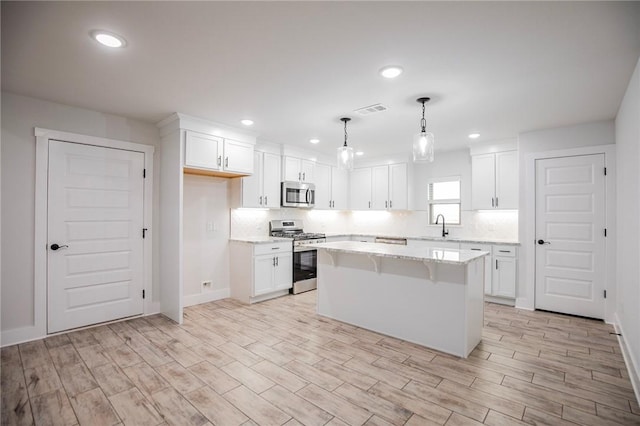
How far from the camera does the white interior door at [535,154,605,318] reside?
3.96 metres

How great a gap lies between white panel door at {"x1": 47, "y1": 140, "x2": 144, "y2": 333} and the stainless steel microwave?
215cm

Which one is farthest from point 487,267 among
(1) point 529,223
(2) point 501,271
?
(1) point 529,223

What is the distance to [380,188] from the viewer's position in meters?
6.39

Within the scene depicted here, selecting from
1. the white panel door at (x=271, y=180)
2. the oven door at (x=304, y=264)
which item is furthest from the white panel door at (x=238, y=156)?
the oven door at (x=304, y=264)

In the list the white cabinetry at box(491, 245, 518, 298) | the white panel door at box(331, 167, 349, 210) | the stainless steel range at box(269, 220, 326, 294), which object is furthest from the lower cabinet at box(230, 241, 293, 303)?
the white cabinetry at box(491, 245, 518, 298)

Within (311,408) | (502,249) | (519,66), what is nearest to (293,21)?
(519,66)

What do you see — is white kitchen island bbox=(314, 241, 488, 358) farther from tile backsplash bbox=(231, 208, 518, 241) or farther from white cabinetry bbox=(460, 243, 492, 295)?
tile backsplash bbox=(231, 208, 518, 241)

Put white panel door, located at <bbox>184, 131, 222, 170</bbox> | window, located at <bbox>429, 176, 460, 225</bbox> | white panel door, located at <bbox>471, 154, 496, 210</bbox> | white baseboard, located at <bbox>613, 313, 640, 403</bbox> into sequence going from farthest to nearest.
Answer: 1. window, located at <bbox>429, 176, 460, 225</bbox>
2. white panel door, located at <bbox>471, 154, 496, 210</bbox>
3. white panel door, located at <bbox>184, 131, 222, 170</bbox>
4. white baseboard, located at <bbox>613, 313, 640, 403</bbox>

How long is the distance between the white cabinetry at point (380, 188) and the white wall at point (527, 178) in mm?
1996

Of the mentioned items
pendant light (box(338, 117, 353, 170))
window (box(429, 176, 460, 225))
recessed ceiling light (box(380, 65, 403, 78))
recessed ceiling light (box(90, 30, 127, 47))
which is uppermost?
recessed ceiling light (box(90, 30, 127, 47))

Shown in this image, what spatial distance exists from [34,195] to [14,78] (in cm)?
116

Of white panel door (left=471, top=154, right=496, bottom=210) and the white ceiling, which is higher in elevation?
the white ceiling

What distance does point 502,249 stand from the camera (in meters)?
4.61

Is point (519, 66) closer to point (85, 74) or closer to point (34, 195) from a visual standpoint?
point (85, 74)
